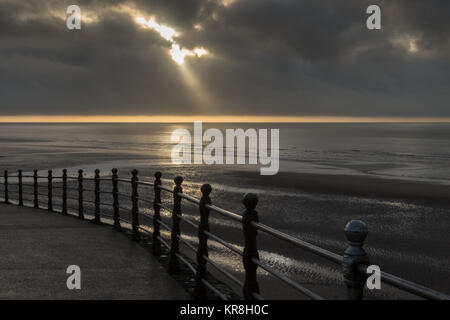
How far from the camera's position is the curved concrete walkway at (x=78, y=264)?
6.06 metres

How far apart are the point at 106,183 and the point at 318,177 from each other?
648 inches

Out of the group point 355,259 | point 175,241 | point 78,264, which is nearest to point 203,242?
point 175,241

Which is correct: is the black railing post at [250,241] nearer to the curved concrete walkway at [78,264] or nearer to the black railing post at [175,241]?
the curved concrete walkway at [78,264]

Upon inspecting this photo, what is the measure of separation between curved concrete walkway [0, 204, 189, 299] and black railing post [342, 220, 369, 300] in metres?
3.45

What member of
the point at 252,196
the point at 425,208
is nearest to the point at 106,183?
the point at 425,208

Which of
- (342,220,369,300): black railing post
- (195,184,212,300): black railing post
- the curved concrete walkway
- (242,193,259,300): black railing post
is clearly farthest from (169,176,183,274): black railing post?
(342,220,369,300): black railing post

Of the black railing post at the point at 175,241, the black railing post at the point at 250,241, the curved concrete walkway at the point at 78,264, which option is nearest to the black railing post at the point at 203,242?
the curved concrete walkway at the point at 78,264

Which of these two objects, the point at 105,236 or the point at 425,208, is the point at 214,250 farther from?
the point at 425,208

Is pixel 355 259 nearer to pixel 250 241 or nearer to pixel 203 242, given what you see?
pixel 250 241

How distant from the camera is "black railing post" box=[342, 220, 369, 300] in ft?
9.51

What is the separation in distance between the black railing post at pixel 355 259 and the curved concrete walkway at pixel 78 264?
3454 mm

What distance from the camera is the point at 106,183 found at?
31.3 meters

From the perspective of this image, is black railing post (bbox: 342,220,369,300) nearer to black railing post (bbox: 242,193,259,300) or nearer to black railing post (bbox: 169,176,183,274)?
black railing post (bbox: 242,193,259,300)

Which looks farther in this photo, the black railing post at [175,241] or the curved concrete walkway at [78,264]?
the black railing post at [175,241]
